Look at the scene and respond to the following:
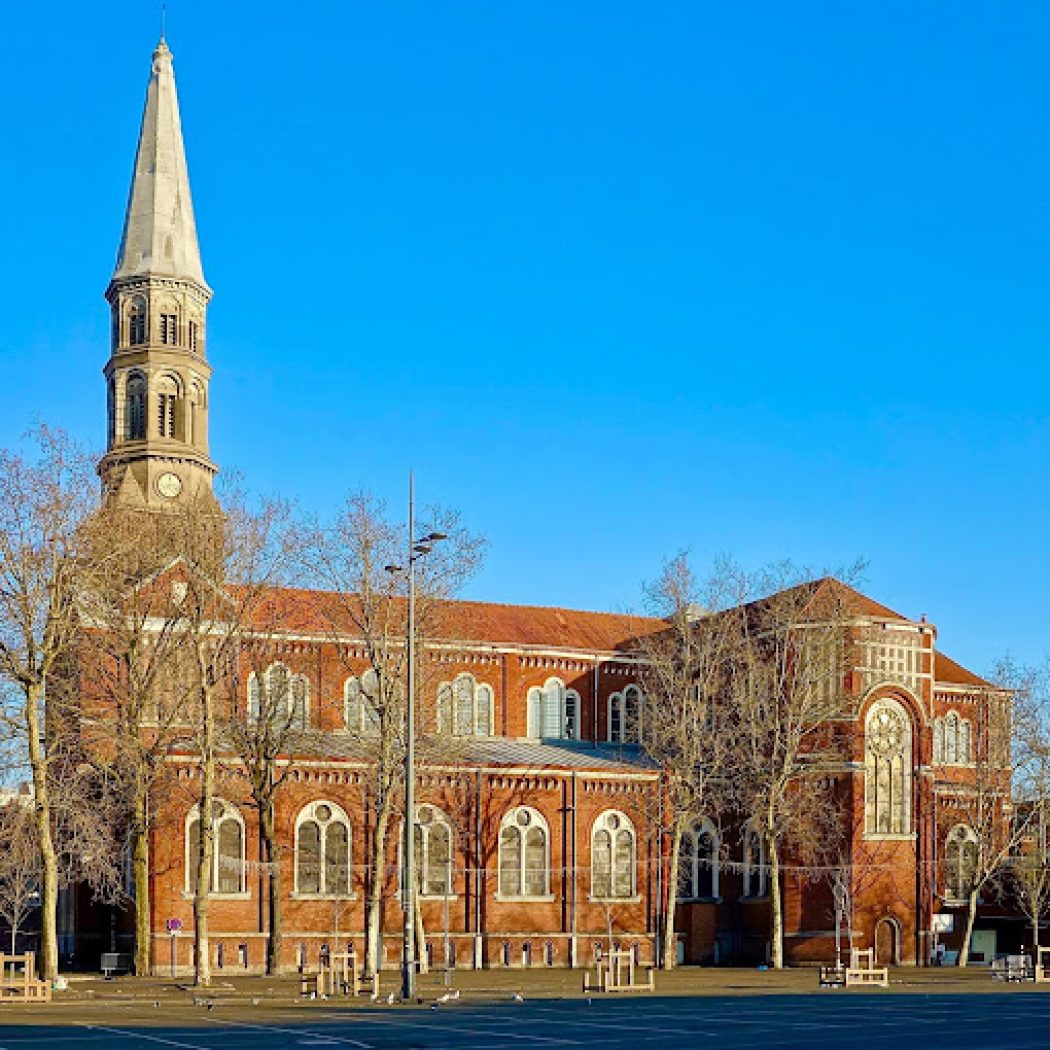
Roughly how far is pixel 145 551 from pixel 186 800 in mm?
12595

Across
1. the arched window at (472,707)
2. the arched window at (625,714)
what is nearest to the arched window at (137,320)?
the arched window at (472,707)

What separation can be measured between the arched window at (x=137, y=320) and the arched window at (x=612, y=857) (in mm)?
32035

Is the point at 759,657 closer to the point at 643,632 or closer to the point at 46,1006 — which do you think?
→ the point at 643,632

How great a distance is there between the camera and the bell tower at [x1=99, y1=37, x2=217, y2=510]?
81188 mm

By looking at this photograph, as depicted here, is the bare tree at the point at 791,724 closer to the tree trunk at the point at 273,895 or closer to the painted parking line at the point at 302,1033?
the tree trunk at the point at 273,895

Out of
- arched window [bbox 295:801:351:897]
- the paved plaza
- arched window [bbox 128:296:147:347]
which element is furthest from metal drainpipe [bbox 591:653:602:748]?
the paved plaza

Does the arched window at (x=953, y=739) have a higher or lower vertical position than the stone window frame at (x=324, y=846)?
higher

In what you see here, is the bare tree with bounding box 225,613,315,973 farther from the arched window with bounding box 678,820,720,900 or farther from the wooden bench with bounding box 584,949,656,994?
the arched window with bounding box 678,820,720,900

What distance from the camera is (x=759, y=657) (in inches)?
3049

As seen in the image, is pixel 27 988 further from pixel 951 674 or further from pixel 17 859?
pixel 951 674

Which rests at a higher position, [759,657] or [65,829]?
[759,657]

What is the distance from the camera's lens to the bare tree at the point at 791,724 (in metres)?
71.4

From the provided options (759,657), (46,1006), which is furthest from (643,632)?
(46,1006)

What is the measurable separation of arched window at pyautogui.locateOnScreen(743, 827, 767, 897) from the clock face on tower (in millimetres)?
30692
